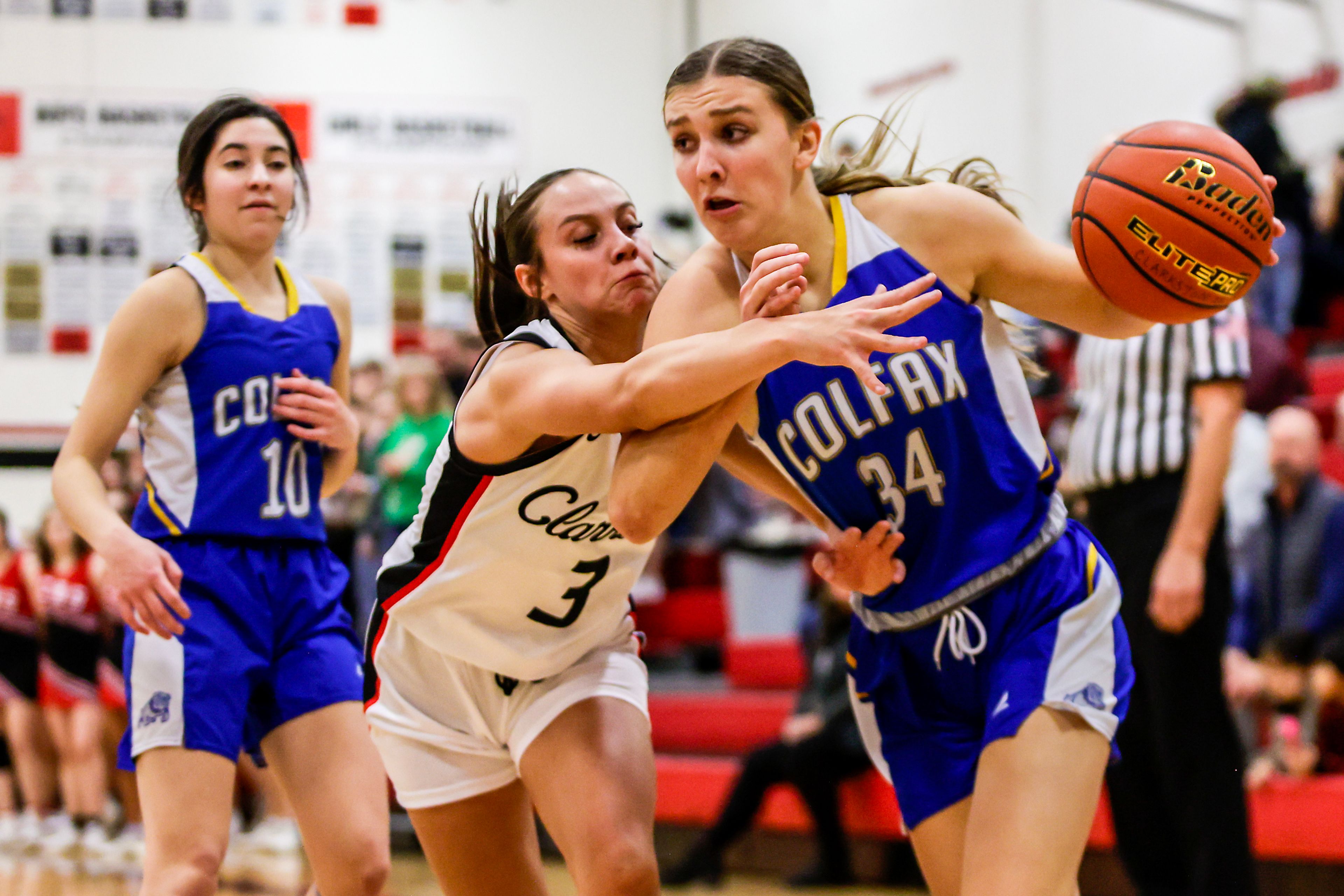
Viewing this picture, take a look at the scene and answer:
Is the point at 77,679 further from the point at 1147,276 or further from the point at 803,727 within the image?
the point at 1147,276

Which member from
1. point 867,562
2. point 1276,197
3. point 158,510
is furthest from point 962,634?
point 1276,197

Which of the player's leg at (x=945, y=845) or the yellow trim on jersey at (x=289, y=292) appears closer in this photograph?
the player's leg at (x=945, y=845)

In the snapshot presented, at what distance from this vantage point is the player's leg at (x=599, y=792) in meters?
2.60

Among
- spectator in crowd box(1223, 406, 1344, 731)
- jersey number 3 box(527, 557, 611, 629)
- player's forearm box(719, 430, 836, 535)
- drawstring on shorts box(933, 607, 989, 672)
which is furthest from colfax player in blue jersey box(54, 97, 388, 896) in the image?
spectator in crowd box(1223, 406, 1344, 731)

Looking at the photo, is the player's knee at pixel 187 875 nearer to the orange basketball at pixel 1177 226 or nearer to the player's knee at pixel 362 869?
the player's knee at pixel 362 869

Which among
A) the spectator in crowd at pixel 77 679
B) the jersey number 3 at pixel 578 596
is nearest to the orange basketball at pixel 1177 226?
the jersey number 3 at pixel 578 596

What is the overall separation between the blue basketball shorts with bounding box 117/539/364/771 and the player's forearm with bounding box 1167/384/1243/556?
236cm

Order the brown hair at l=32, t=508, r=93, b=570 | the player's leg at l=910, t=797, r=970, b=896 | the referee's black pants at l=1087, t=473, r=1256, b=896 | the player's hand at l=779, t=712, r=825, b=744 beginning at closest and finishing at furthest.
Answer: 1. the player's leg at l=910, t=797, r=970, b=896
2. the referee's black pants at l=1087, t=473, r=1256, b=896
3. the player's hand at l=779, t=712, r=825, b=744
4. the brown hair at l=32, t=508, r=93, b=570

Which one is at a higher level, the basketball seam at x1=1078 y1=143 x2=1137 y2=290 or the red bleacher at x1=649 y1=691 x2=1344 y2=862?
the basketball seam at x1=1078 y1=143 x2=1137 y2=290

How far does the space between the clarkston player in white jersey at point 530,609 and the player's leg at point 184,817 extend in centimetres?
35

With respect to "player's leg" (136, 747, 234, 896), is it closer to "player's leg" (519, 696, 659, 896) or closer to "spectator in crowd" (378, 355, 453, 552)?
"player's leg" (519, 696, 659, 896)

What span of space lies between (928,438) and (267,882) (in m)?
5.16

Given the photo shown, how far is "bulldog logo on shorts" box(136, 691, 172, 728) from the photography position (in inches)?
116

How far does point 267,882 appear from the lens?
6.61 meters
